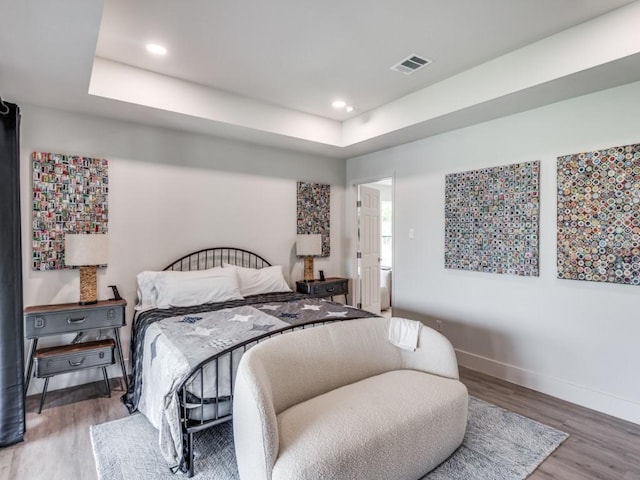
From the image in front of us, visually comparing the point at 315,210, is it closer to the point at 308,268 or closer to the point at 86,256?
the point at 308,268

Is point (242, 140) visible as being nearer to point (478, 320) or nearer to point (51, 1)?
point (51, 1)

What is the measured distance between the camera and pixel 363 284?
5449 millimetres

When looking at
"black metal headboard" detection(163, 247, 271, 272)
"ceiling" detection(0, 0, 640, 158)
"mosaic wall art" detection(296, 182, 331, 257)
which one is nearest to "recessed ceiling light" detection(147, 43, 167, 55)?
"ceiling" detection(0, 0, 640, 158)

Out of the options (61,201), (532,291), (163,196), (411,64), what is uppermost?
(411,64)

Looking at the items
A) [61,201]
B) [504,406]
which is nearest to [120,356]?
[61,201]

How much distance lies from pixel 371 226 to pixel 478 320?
92.8 inches

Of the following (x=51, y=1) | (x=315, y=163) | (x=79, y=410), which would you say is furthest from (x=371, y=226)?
(x=51, y=1)

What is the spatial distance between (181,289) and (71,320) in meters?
0.88

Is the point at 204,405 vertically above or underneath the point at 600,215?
underneath

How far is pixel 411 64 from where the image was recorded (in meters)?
3.07

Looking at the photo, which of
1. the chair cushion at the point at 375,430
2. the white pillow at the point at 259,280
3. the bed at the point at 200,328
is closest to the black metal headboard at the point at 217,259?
the bed at the point at 200,328

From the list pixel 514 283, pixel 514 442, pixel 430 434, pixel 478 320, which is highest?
pixel 514 283

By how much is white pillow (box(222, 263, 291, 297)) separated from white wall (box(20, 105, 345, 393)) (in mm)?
374

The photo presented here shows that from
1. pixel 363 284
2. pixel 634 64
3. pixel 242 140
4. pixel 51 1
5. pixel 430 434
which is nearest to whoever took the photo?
pixel 51 1
